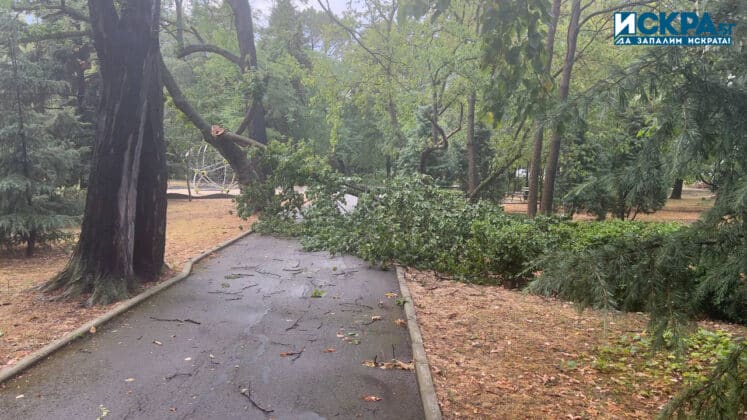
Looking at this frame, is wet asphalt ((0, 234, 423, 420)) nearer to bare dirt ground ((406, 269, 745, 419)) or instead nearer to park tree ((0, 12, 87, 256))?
bare dirt ground ((406, 269, 745, 419))

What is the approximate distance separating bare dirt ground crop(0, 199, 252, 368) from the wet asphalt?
463 millimetres

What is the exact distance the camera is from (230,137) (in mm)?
15562

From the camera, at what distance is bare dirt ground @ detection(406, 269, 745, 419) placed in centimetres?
385

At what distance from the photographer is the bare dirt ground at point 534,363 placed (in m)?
3.85

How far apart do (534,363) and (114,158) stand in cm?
578

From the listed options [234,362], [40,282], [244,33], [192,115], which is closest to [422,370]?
[234,362]

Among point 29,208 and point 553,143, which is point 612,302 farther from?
point 553,143

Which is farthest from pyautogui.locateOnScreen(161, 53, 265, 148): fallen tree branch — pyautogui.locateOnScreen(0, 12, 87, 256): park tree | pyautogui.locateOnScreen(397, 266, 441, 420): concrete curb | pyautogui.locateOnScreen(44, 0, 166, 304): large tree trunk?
pyautogui.locateOnScreen(397, 266, 441, 420): concrete curb

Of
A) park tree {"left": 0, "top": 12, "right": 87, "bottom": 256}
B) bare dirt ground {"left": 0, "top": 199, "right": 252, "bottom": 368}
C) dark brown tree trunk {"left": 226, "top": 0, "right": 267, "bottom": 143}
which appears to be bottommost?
bare dirt ground {"left": 0, "top": 199, "right": 252, "bottom": 368}

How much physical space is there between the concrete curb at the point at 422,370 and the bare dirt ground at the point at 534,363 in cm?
8

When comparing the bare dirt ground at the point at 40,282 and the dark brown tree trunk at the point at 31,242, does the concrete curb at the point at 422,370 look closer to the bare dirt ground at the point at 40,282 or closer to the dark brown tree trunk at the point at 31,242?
the bare dirt ground at the point at 40,282

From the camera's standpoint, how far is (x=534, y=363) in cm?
474

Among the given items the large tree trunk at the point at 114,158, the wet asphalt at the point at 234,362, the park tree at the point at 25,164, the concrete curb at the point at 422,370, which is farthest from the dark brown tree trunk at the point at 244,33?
the concrete curb at the point at 422,370

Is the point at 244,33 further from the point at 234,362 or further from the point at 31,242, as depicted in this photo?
the point at 234,362
